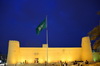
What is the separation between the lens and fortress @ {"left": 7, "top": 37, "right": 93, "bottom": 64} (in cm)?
2360

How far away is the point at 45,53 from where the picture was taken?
25.0 metres

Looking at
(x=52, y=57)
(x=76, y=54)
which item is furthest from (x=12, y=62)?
(x=76, y=54)

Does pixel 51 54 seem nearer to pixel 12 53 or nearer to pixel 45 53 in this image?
pixel 45 53

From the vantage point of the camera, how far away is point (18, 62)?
956 inches

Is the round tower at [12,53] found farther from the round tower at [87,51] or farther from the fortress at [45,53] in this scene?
the round tower at [87,51]

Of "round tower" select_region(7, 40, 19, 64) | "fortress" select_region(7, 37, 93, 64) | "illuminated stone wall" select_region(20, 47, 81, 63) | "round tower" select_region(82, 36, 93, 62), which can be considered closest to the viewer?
"round tower" select_region(7, 40, 19, 64)

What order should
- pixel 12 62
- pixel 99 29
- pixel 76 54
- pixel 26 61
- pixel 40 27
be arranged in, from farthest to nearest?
pixel 76 54, pixel 26 61, pixel 12 62, pixel 40 27, pixel 99 29

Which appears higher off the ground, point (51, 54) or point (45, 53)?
point (45, 53)

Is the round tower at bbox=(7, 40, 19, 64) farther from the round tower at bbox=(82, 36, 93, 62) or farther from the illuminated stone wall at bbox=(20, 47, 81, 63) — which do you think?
the round tower at bbox=(82, 36, 93, 62)

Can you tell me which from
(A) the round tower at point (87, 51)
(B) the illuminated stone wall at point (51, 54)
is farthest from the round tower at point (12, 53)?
(A) the round tower at point (87, 51)

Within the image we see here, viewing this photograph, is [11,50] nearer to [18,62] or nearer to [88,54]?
[18,62]

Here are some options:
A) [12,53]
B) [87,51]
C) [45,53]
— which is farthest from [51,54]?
[12,53]

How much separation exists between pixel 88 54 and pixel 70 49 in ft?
10.0

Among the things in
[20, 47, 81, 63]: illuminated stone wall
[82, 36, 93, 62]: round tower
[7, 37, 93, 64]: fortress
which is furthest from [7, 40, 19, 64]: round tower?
[82, 36, 93, 62]: round tower
